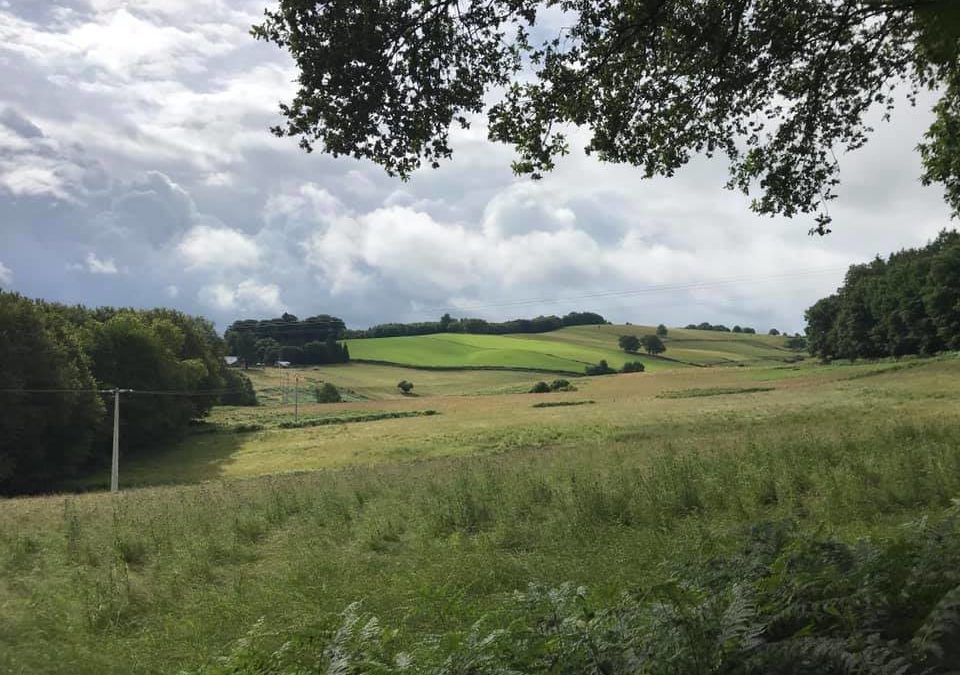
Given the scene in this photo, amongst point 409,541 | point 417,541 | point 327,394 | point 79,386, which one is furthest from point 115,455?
point 327,394

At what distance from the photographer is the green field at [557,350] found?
127m

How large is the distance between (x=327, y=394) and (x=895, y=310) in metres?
82.0

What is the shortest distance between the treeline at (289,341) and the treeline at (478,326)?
1448 centimetres

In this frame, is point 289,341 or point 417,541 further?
point 289,341

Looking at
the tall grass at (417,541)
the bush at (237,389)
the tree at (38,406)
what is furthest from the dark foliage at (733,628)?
the bush at (237,389)

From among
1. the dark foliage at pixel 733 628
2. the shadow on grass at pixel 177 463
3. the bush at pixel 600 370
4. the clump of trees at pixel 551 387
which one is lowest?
the shadow on grass at pixel 177 463

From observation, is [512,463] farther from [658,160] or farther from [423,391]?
[423,391]

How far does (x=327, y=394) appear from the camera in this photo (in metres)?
100

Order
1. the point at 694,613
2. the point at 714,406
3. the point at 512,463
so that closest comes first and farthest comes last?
the point at 694,613 < the point at 512,463 < the point at 714,406

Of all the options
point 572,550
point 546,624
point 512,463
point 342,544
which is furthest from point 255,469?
point 546,624

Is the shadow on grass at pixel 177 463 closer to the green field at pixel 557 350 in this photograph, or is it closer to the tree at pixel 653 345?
the green field at pixel 557 350

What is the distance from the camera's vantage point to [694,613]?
409 centimetres

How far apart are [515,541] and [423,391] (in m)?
96.7

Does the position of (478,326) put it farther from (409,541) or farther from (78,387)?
(409,541)
